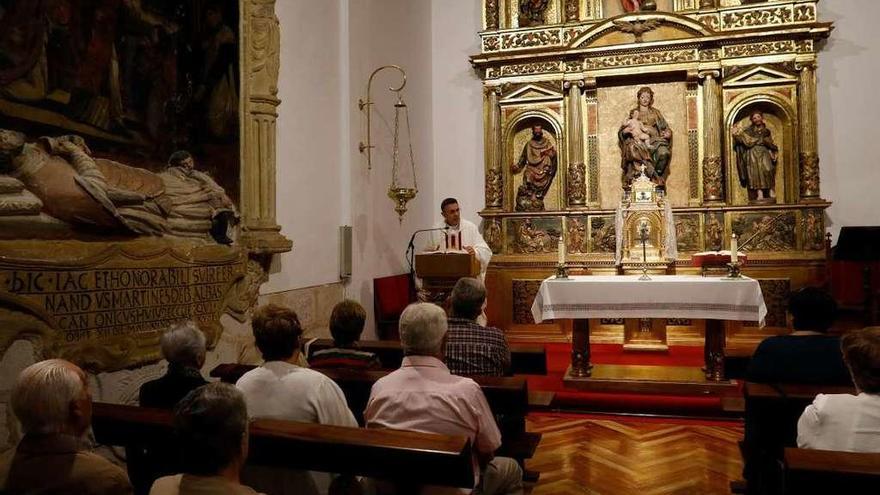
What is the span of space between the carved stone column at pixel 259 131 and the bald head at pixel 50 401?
336cm

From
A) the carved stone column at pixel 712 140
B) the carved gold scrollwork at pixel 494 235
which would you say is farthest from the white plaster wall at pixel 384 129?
the carved stone column at pixel 712 140

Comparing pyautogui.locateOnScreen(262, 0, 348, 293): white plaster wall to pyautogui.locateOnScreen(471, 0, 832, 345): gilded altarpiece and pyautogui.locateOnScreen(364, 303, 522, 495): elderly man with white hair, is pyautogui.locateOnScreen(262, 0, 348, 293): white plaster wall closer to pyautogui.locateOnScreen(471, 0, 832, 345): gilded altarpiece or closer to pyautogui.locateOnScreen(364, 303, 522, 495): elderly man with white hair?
pyautogui.locateOnScreen(364, 303, 522, 495): elderly man with white hair

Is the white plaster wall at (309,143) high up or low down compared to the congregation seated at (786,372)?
up

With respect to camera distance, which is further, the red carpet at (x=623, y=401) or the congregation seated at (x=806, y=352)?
the red carpet at (x=623, y=401)

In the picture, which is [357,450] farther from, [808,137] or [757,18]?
[757,18]

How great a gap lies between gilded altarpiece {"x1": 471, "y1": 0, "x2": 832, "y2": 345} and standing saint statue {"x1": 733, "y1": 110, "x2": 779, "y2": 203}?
2 cm

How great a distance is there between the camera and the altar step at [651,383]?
5512 millimetres

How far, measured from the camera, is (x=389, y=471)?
6.61 ft

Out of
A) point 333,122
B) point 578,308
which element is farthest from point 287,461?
point 333,122

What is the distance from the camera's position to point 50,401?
1739 mm

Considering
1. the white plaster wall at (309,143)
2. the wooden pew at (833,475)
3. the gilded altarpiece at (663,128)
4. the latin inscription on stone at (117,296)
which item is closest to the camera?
the wooden pew at (833,475)

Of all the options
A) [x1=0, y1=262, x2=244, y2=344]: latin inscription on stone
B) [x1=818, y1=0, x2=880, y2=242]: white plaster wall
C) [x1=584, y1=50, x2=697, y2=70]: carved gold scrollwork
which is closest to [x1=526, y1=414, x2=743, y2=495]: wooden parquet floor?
[x1=0, y1=262, x2=244, y2=344]: latin inscription on stone

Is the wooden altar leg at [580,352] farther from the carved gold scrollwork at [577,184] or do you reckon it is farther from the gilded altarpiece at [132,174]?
the carved gold scrollwork at [577,184]

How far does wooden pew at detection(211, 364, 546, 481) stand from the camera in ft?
9.62
